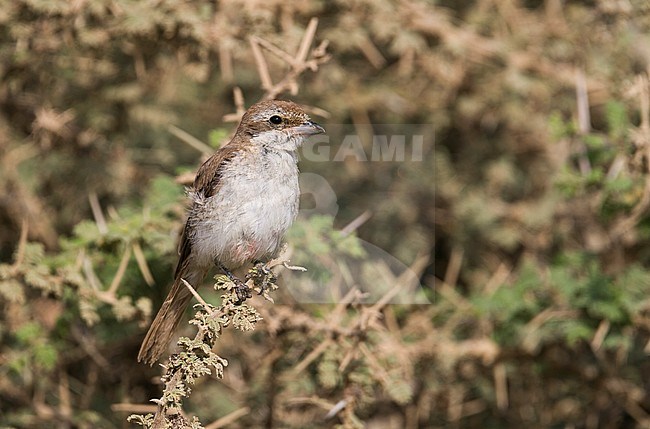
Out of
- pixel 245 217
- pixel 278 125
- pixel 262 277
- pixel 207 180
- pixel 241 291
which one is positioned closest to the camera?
pixel 241 291

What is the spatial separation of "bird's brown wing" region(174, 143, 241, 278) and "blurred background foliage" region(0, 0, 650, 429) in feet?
0.60

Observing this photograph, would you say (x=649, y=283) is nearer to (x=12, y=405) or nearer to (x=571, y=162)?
(x=571, y=162)

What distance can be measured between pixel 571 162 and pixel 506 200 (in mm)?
737

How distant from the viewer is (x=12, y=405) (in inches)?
193

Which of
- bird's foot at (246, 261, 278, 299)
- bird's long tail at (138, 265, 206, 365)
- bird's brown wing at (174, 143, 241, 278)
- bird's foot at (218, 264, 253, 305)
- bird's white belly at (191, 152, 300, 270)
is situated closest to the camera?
bird's foot at (218, 264, 253, 305)

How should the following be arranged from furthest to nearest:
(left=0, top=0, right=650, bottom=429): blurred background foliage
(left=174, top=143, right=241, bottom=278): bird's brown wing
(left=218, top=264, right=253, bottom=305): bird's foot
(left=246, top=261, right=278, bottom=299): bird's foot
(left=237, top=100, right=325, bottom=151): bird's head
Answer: (left=0, top=0, right=650, bottom=429): blurred background foliage < (left=237, top=100, right=325, bottom=151): bird's head < (left=174, top=143, right=241, bottom=278): bird's brown wing < (left=246, top=261, right=278, bottom=299): bird's foot < (left=218, top=264, right=253, bottom=305): bird's foot

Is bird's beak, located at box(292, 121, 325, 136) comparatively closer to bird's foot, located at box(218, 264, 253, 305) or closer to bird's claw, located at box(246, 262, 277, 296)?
bird's claw, located at box(246, 262, 277, 296)

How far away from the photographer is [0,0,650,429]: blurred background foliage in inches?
165

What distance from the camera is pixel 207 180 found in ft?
12.5

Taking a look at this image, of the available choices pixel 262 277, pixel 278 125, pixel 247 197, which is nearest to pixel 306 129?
pixel 278 125

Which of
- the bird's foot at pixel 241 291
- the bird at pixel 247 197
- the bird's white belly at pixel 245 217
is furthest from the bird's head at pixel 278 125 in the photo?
the bird's foot at pixel 241 291

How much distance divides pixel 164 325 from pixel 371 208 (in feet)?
9.59

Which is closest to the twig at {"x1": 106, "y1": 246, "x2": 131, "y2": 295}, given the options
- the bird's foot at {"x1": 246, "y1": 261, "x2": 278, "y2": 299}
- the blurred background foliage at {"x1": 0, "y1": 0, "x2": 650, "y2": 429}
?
the blurred background foliage at {"x1": 0, "y1": 0, "x2": 650, "y2": 429}

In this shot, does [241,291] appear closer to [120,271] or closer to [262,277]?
[262,277]
